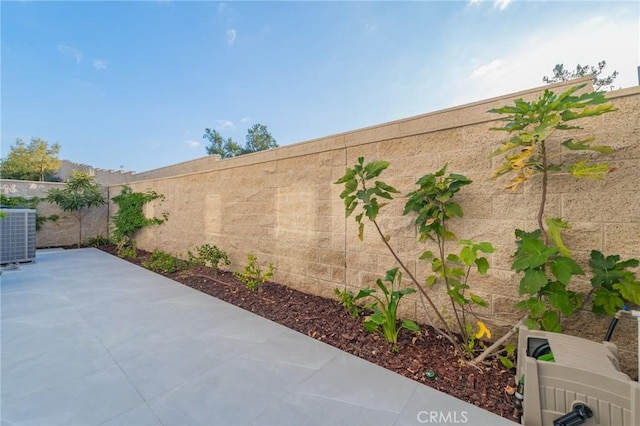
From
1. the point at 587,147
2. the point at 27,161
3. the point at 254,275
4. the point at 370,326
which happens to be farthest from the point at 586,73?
the point at 27,161

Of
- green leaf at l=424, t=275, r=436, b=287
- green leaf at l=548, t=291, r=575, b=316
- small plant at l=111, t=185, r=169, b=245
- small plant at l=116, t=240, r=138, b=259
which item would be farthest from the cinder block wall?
small plant at l=116, t=240, r=138, b=259

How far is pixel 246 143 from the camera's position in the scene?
2306 centimetres

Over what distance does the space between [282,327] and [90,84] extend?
36.4 ft

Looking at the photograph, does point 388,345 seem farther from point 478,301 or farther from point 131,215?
point 131,215

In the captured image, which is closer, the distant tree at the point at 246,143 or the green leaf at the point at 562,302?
the green leaf at the point at 562,302

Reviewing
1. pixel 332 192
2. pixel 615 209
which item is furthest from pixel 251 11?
pixel 615 209

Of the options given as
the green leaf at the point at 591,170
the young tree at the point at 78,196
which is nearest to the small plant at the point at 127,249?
the young tree at the point at 78,196

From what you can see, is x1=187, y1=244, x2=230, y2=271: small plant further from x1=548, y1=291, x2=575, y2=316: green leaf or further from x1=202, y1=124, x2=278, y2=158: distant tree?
x1=202, y1=124, x2=278, y2=158: distant tree

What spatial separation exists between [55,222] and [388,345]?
11598mm

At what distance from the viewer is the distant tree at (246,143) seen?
901 inches

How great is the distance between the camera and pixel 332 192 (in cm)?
331

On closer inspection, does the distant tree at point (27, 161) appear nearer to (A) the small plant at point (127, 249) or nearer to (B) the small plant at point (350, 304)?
(A) the small plant at point (127, 249)

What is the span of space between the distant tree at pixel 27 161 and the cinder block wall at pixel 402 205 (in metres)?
22.5

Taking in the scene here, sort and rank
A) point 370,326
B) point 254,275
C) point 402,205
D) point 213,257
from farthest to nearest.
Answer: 1. point 213,257
2. point 254,275
3. point 402,205
4. point 370,326
